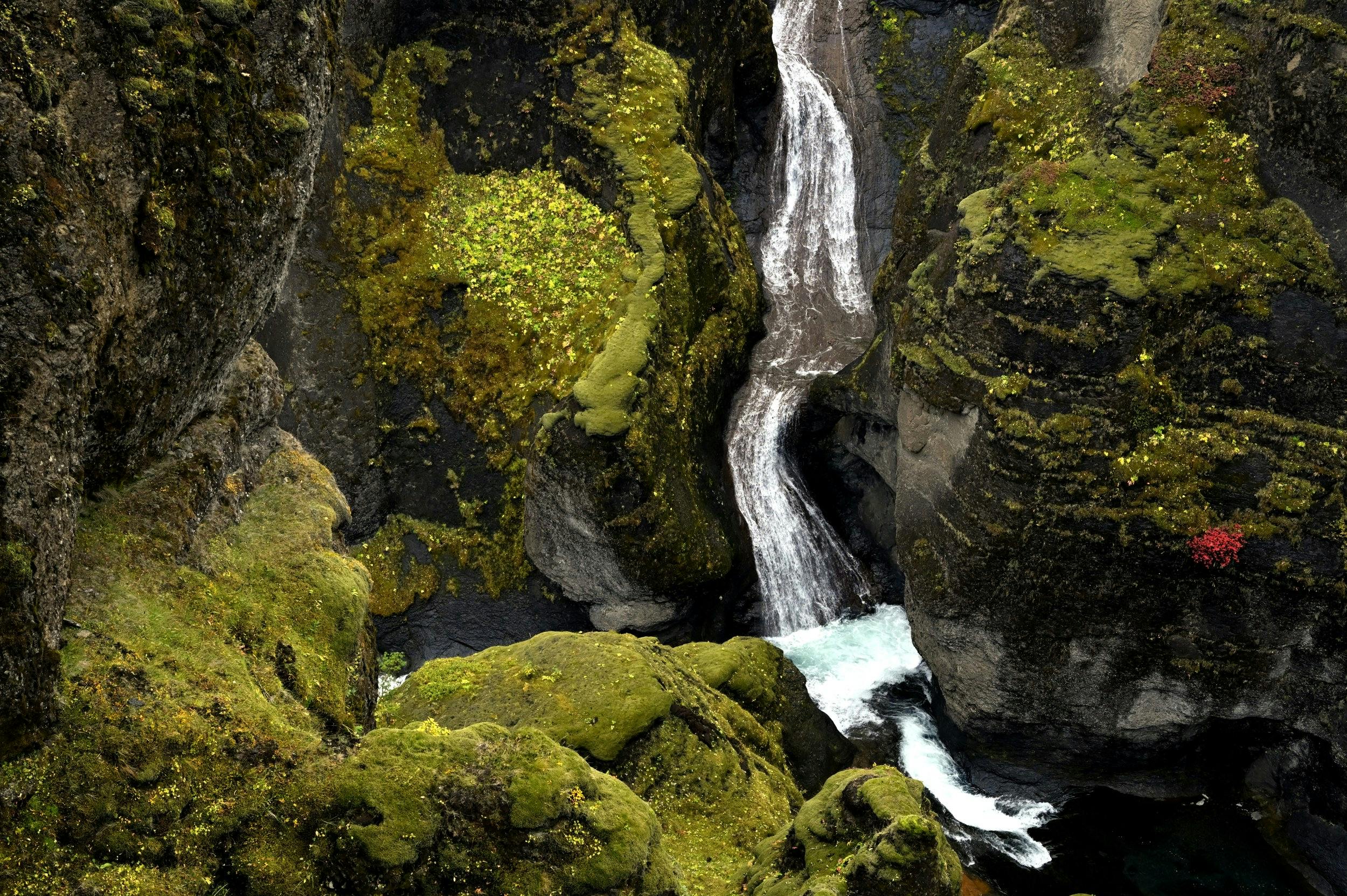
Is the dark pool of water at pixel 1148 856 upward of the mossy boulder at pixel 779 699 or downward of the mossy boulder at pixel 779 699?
downward

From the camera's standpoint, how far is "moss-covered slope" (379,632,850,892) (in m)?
11.4

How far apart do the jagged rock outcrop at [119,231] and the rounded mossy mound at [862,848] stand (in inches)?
253

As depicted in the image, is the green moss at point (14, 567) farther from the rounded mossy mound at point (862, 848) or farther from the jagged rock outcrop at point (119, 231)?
the rounded mossy mound at point (862, 848)

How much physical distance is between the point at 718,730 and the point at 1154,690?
329 inches

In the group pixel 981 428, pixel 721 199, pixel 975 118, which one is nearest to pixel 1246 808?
pixel 981 428

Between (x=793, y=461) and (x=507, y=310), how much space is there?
801 centimetres

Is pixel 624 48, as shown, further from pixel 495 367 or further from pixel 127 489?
pixel 127 489

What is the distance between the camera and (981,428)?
1549 cm

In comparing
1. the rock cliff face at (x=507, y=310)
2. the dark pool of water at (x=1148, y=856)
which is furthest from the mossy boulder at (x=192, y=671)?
the dark pool of water at (x=1148, y=856)

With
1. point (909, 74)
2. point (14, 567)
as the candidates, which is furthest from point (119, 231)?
point (909, 74)

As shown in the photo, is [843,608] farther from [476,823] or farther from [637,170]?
[476,823]

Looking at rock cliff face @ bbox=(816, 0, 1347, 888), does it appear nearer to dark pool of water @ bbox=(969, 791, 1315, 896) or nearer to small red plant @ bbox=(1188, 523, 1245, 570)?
small red plant @ bbox=(1188, 523, 1245, 570)

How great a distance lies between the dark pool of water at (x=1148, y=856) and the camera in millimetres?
15250

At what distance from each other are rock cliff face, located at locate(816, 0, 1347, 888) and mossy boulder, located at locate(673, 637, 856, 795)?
304 centimetres
